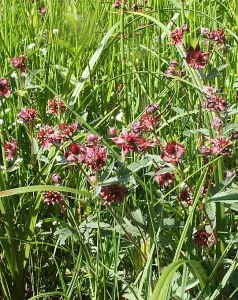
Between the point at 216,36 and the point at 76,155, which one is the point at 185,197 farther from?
the point at 216,36

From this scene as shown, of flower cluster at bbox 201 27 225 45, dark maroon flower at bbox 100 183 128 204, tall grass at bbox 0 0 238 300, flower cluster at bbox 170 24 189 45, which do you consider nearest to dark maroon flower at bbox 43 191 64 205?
tall grass at bbox 0 0 238 300

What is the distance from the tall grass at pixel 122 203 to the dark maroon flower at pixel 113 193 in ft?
0.04

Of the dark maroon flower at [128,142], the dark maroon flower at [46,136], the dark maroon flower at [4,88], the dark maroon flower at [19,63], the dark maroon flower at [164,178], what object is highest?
the dark maroon flower at [19,63]

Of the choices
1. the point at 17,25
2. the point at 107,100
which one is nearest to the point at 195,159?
the point at 107,100

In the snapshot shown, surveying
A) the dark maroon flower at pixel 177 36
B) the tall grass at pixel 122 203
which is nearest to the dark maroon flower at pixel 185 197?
the tall grass at pixel 122 203

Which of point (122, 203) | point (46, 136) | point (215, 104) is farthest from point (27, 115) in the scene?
point (215, 104)

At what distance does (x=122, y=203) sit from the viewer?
118 centimetres

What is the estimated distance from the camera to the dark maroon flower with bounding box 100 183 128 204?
41.1 inches

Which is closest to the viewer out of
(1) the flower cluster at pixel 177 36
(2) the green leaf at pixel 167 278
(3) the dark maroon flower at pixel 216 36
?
(2) the green leaf at pixel 167 278

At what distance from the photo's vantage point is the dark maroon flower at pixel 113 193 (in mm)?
1045

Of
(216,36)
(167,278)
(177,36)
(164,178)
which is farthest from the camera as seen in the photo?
(216,36)

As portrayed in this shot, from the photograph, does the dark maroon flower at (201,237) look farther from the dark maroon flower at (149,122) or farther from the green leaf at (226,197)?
the dark maroon flower at (149,122)

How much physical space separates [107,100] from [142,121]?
67 cm

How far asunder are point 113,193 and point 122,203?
0.13m
